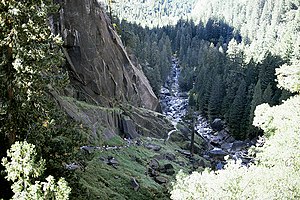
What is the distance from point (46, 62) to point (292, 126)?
42.8 ft

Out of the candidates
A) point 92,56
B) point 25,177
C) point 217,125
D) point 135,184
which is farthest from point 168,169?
point 217,125

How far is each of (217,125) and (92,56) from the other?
1846 inches

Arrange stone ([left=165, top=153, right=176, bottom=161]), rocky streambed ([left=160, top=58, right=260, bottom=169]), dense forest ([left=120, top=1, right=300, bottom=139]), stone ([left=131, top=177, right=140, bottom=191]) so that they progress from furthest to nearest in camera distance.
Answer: dense forest ([left=120, top=1, right=300, bottom=139]) < rocky streambed ([left=160, top=58, right=260, bottom=169]) < stone ([left=165, top=153, right=176, bottom=161]) < stone ([left=131, top=177, right=140, bottom=191])

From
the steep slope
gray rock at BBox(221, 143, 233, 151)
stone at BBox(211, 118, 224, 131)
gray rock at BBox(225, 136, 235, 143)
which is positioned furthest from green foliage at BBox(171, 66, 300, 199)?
stone at BBox(211, 118, 224, 131)

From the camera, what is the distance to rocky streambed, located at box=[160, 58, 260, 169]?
5434 cm

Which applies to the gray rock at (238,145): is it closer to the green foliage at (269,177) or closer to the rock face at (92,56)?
the rock face at (92,56)

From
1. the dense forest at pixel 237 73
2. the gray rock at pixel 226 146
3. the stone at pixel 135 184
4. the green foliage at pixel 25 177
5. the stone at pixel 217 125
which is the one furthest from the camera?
the stone at pixel 217 125

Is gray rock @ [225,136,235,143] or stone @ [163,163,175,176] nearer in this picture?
stone @ [163,163,175,176]

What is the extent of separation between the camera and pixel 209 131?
267 feet

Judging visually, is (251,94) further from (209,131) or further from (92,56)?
(92,56)

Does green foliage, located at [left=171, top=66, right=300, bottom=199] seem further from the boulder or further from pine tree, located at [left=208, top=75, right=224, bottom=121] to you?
pine tree, located at [left=208, top=75, right=224, bottom=121]

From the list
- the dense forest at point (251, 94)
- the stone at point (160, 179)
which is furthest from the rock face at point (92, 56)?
the dense forest at point (251, 94)

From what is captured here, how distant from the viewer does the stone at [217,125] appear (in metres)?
80.4

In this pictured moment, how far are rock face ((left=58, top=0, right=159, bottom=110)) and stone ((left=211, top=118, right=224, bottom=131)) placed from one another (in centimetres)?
3366
